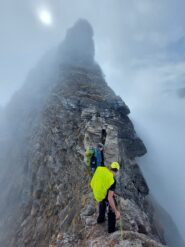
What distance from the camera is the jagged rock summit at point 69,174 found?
47.3 feet

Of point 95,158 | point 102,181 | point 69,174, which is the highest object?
point 69,174

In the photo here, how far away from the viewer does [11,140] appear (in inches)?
2207

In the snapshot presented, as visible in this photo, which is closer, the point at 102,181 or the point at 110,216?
the point at 102,181

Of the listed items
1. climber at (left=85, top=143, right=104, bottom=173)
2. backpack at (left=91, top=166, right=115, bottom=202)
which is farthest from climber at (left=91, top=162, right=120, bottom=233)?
climber at (left=85, top=143, right=104, bottom=173)

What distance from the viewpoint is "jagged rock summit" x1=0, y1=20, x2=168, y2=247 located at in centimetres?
1443

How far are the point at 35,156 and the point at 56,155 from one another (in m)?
7.58

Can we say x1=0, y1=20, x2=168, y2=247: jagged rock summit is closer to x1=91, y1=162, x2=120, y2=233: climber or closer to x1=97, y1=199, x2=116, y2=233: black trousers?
x1=97, y1=199, x2=116, y2=233: black trousers

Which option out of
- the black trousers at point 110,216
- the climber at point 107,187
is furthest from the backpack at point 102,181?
the black trousers at point 110,216

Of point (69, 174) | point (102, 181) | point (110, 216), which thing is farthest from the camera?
point (69, 174)

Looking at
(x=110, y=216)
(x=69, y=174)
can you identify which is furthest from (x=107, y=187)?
(x=69, y=174)

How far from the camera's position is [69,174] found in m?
24.8

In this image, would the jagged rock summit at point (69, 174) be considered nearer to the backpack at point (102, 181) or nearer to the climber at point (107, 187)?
the climber at point (107, 187)

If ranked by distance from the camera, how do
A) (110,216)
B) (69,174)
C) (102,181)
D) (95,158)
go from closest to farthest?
1. (102,181)
2. (110,216)
3. (95,158)
4. (69,174)

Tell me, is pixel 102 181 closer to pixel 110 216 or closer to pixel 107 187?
pixel 107 187
